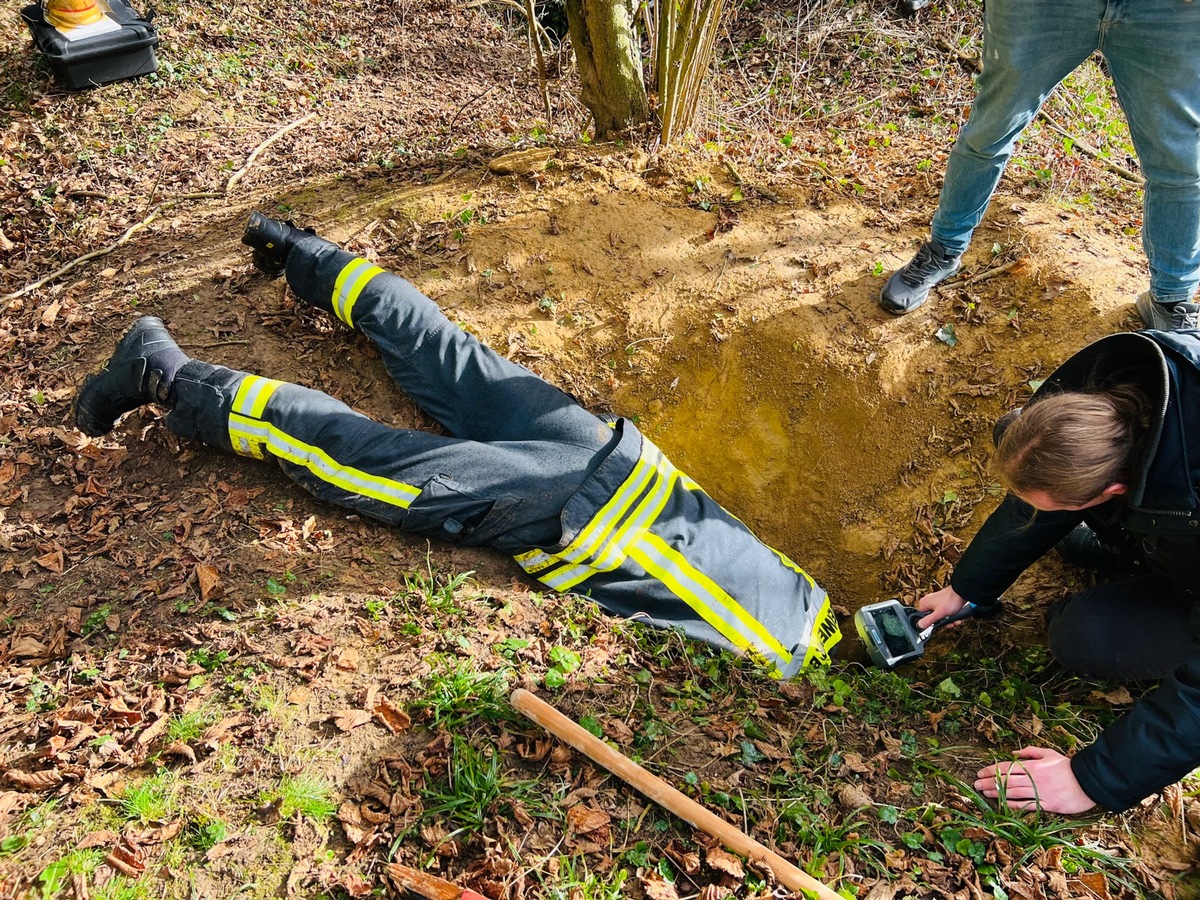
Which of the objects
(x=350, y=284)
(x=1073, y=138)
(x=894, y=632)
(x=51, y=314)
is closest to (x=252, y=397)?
(x=350, y=284)

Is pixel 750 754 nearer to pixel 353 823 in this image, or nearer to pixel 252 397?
pixel 353 823

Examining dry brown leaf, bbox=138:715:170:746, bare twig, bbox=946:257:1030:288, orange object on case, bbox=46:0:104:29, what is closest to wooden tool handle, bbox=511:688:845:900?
dry brown leaf, bbox=138:715:170:746

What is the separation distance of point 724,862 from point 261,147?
15.1 feet

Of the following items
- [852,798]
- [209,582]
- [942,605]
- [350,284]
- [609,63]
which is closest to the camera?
[852,798]

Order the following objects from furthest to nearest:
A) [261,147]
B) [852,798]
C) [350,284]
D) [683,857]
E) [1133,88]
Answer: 1. [261,147]
2. [350,284]
3. [1133,88]
4. [852,798]
5. [683,857]

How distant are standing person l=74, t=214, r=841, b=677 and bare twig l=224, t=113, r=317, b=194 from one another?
1.54 metres

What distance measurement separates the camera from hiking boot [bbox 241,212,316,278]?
3330 mm

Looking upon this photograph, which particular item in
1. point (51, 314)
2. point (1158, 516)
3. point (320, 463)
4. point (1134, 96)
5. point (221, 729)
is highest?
point (1134, 96)

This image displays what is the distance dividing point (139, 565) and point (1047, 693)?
337cm

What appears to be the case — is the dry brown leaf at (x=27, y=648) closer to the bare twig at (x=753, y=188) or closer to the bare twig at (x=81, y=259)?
the bare twig at (x=81, y=259)

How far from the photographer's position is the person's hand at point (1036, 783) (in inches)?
86.4

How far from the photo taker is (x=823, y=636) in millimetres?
3139

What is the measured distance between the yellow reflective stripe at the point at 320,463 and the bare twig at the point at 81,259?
5.73 feet

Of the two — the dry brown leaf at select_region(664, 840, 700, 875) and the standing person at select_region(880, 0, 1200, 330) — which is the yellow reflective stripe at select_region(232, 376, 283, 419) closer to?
the dry brown leaf at select_region(664, 840, 700, 875)
